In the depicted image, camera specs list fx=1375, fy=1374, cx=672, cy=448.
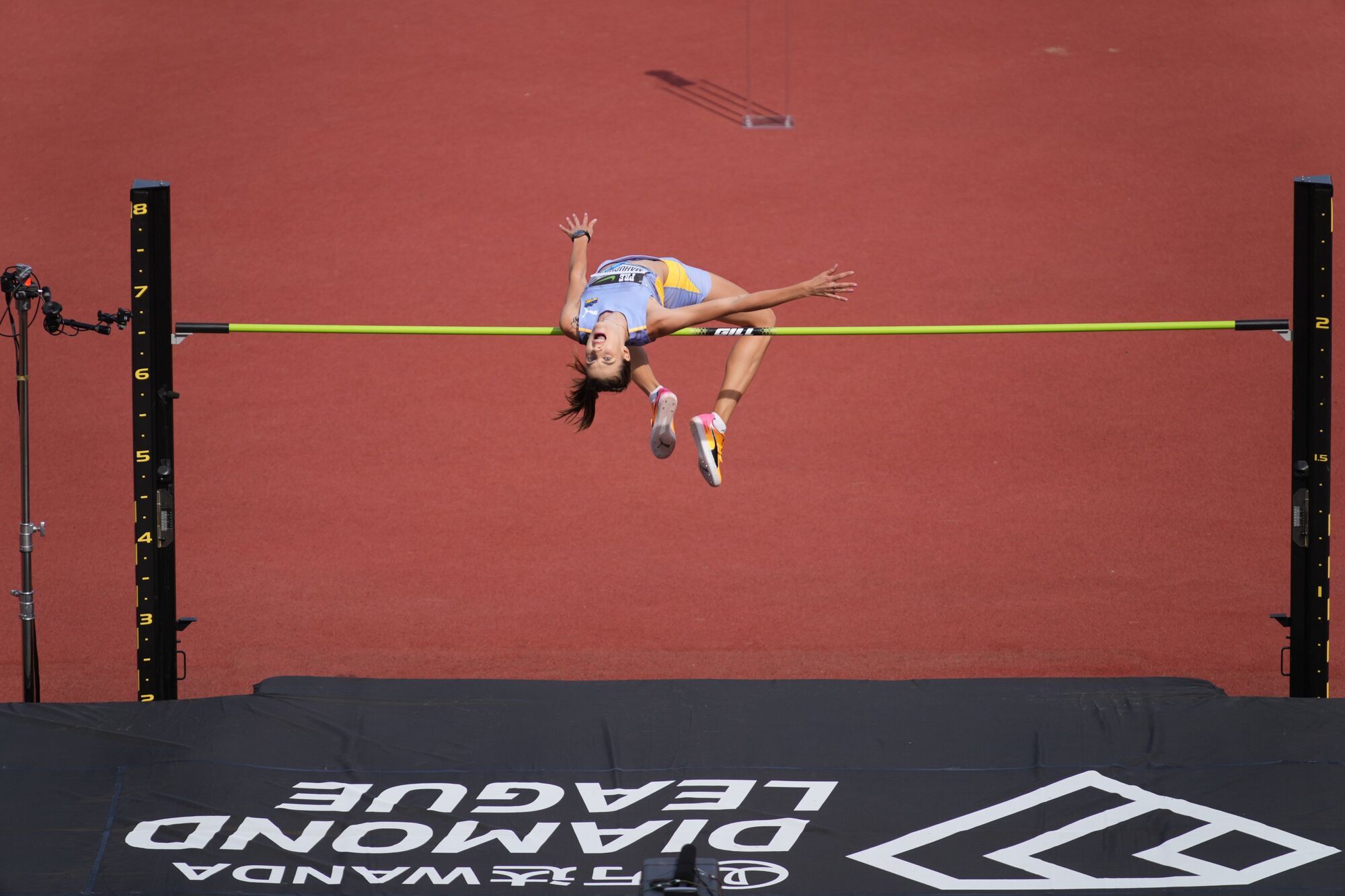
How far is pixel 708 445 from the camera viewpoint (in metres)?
5.43

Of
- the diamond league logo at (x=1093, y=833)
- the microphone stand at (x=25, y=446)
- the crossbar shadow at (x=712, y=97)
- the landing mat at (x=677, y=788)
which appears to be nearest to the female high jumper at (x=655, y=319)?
the landing mat at (x=677, y=788)

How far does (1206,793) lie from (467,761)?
282 centimetres

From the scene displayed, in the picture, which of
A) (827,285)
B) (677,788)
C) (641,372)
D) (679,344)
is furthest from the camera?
(679,344)

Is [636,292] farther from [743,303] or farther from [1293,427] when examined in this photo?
[1293,427]

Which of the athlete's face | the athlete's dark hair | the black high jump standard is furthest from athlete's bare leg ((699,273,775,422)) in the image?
the black high jump standard

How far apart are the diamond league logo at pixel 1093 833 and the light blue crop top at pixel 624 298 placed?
2119 mm

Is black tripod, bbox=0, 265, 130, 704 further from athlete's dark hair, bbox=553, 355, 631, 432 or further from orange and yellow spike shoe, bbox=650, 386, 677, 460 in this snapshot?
orange and yellow spike shoe, bbox=650, 386, 677, 460

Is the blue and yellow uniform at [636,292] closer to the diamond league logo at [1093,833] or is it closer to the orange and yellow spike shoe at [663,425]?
the orange and yellow spike shoe at [663,425]

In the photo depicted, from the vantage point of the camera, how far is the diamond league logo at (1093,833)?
462cm

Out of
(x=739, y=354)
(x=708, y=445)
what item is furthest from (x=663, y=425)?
(x=739, y=354)

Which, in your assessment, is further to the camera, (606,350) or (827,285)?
(606,350)

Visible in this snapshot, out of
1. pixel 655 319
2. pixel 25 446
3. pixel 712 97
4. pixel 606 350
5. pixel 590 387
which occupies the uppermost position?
pixel 712 97

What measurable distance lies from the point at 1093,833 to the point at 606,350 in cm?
248

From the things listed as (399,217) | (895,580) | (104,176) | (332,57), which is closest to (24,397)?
(895,580)
